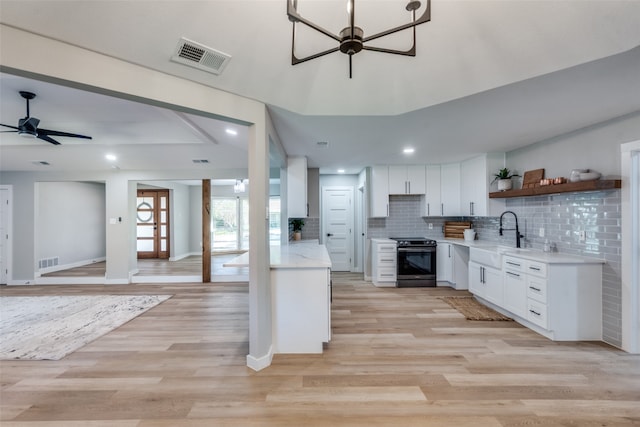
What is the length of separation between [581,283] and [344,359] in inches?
105

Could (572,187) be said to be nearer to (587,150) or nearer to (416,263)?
(587,150)

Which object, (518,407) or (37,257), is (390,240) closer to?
(518,407)

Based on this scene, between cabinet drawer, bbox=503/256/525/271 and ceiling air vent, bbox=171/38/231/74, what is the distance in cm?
378

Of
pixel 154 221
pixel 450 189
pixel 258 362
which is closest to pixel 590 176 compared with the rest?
pixel 450 189

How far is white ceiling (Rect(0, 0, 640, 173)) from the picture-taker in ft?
5.10

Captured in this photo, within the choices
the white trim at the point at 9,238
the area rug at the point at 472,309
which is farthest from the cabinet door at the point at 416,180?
the white trim at the point at 9,238

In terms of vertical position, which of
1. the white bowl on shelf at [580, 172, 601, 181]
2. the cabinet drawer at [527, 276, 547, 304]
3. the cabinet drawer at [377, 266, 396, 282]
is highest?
the white bowl on shelf at [580, 172, 601, 181]

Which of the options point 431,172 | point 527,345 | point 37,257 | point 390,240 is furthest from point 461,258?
point 37,257

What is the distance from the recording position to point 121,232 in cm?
540

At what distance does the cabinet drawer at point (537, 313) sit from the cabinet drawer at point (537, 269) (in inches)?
12.7

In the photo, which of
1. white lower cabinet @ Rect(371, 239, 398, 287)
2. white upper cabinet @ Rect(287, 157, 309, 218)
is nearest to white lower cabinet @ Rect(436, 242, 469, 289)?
white lower cabinet @ Rect(371, 239, 398, 287)

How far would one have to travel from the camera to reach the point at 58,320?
11.4ft

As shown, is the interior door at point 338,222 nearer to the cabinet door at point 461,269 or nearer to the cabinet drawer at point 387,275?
the cabinet drawer at point 387,275

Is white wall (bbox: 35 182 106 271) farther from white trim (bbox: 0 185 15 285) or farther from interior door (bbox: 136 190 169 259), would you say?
interior door (bbox: 136 190 169 259)
